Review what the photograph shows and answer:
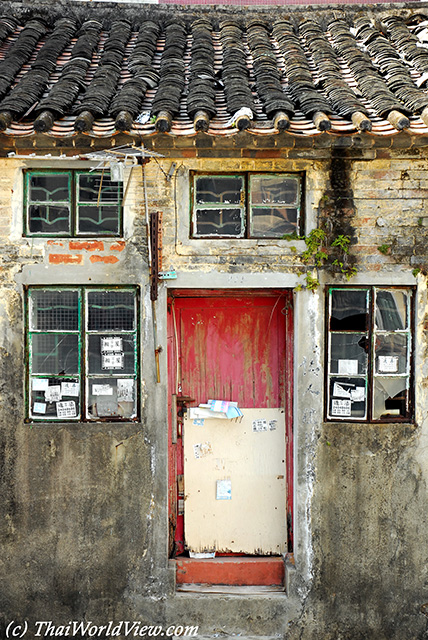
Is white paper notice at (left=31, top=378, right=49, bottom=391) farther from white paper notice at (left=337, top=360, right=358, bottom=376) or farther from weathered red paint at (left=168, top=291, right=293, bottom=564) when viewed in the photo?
white paper notice at (left=337, top=360, right=358, bottom=376)

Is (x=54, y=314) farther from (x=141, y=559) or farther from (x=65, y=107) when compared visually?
(x=141, y=559)

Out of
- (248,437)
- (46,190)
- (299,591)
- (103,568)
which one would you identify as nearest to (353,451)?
(248,437)

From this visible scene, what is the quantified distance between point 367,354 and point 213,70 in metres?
3.19

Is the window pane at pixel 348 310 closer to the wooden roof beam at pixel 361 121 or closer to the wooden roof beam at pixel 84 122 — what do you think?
the wooden roof beam at pixel 361 121

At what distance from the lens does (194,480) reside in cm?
588

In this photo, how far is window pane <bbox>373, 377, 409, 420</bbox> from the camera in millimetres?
5527

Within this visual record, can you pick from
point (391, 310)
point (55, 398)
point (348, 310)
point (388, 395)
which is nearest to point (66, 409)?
point (55, 398)

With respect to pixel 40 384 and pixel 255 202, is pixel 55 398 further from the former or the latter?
pixel 255 202

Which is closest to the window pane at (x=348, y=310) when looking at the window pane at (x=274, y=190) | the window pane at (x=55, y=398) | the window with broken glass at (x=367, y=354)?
the window with broken glass at (x=367, y=354)

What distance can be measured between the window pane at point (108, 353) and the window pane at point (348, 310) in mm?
2002

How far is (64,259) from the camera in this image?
543 centimetres

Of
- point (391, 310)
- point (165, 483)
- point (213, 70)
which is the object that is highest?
point (213, 70)

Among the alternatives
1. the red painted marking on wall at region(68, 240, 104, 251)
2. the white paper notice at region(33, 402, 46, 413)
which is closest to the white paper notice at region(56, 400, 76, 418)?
the white paper notice at region(33, 402, 46, 413)

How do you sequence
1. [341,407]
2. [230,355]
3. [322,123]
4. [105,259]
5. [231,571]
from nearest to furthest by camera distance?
[322,123] < [105,259] < [341,407] < [231,571] < [230,355]
